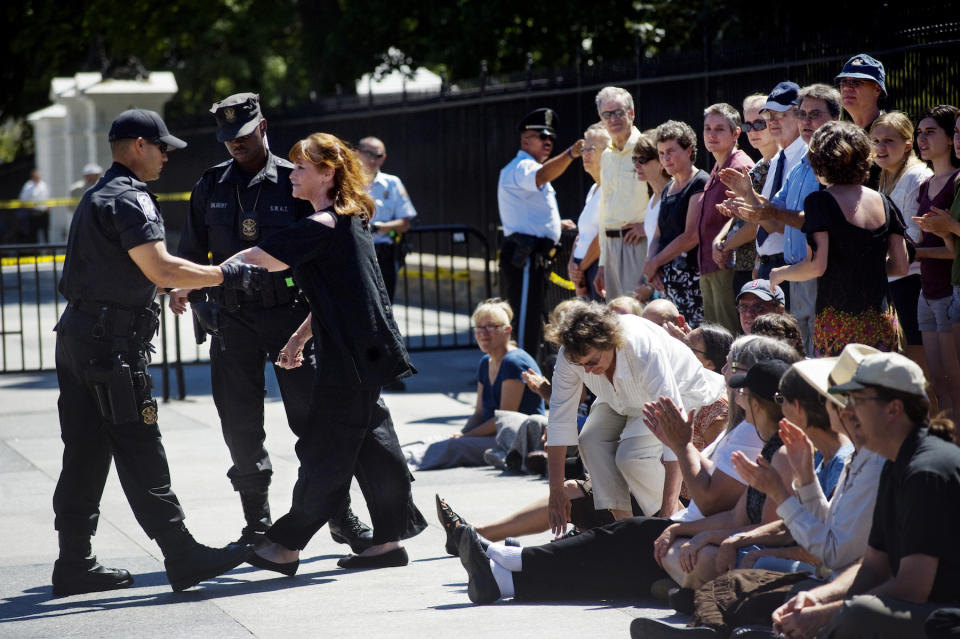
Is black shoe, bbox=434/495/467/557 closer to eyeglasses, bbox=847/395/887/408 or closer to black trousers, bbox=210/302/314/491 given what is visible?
black trousers, bbox=210/302/314/491

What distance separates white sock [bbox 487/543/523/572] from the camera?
17.6ft

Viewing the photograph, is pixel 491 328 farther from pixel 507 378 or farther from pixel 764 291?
pixel 764 291

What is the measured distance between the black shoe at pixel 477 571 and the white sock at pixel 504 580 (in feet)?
0.05

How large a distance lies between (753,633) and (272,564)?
2417 mm

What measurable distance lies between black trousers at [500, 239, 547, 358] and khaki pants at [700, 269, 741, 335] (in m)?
2.81

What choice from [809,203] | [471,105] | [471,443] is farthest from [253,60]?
[809,203]

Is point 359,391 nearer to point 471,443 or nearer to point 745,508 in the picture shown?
point 745,508

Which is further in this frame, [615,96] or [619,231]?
[619,231]

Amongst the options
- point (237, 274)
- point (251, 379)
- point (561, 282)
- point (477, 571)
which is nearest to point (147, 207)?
point (237, 274)

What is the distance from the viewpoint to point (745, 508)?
4836mm

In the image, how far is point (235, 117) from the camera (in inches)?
251

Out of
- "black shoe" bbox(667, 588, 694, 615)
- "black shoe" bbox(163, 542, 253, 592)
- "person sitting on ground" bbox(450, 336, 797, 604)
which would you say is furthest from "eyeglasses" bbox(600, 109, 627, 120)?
"black shoe" bbox(667, 588, 694, 615)

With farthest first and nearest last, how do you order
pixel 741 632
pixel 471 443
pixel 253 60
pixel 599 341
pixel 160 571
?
1. pixel 253 60
2. pixel 471 443
3. pixel 160 571
4. pixel 599 341
5. pixel 741 632

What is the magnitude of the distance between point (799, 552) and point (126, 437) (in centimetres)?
287
